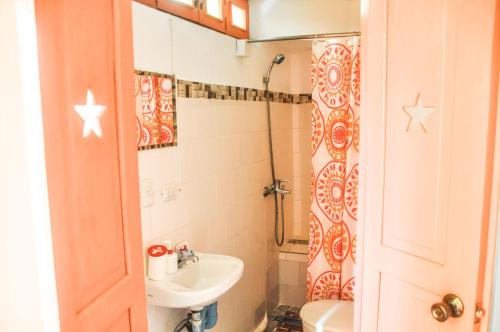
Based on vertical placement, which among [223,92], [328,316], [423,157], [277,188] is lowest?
[328,316]

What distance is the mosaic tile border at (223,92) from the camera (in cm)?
206

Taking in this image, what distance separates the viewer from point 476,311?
119 centimetres

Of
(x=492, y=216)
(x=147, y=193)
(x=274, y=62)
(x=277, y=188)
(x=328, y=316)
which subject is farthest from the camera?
(x=277, y=188)

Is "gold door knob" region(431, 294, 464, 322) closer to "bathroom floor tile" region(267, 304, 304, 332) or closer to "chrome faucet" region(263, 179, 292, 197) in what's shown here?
"chrome faucet" region(263, 179, 292, 197)

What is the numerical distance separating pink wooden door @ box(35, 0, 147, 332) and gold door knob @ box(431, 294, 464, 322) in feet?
3.08

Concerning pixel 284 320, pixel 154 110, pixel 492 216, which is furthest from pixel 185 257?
pixel 284 320

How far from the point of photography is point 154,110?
180 cm

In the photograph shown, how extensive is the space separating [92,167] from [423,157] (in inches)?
40.1

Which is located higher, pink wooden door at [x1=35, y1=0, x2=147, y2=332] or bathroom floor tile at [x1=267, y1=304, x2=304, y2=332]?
pink wooden door at [x1=35, y1=0, x2=147, y2=332]

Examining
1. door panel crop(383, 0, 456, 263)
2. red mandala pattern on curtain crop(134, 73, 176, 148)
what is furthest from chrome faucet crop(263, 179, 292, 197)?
door panel crop(383, 0, 456, 263)

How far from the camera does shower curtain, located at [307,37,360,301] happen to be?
2465mm

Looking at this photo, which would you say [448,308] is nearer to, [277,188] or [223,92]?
[223,92]

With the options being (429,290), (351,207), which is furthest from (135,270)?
(351,207)

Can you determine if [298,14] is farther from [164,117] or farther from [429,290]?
[429,290]
